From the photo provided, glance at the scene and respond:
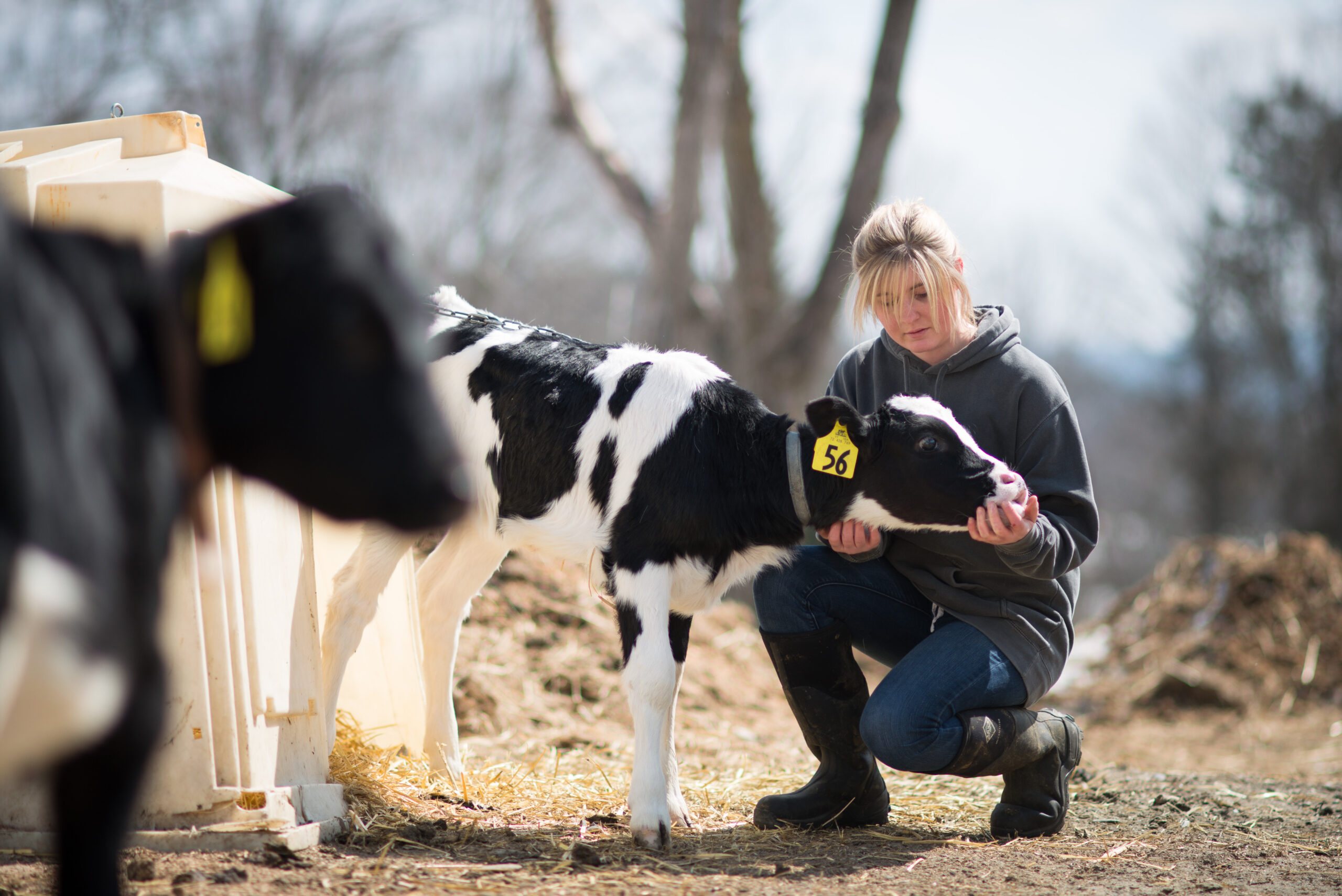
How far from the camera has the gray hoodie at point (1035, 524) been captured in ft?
12.1

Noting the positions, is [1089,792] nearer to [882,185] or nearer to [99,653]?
[99,653]

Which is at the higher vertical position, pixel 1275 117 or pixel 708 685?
pixel 1275 117

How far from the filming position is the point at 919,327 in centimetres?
394

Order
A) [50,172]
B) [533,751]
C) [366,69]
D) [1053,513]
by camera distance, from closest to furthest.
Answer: [50,172] → [1053,513] → [533,751] → [366,69]

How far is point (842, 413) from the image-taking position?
3.73 metres

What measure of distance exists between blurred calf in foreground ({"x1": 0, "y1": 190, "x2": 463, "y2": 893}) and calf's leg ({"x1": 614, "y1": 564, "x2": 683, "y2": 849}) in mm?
1685

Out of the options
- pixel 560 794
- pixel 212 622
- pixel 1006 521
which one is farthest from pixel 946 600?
pixel 212 622

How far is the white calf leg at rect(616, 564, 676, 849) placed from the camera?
133 inches

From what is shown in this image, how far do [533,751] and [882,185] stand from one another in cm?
668

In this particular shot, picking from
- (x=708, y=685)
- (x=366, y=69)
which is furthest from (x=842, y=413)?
(x=366, y=69)

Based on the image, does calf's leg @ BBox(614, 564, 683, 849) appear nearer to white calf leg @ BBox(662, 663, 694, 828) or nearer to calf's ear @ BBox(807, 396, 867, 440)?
white calf leg @ BBox(662, 663, 694, 828)

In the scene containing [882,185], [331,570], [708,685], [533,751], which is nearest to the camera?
[331,570]

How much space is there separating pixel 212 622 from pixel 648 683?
1350 mm

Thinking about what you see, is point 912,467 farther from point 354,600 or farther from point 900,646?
point 354,600
